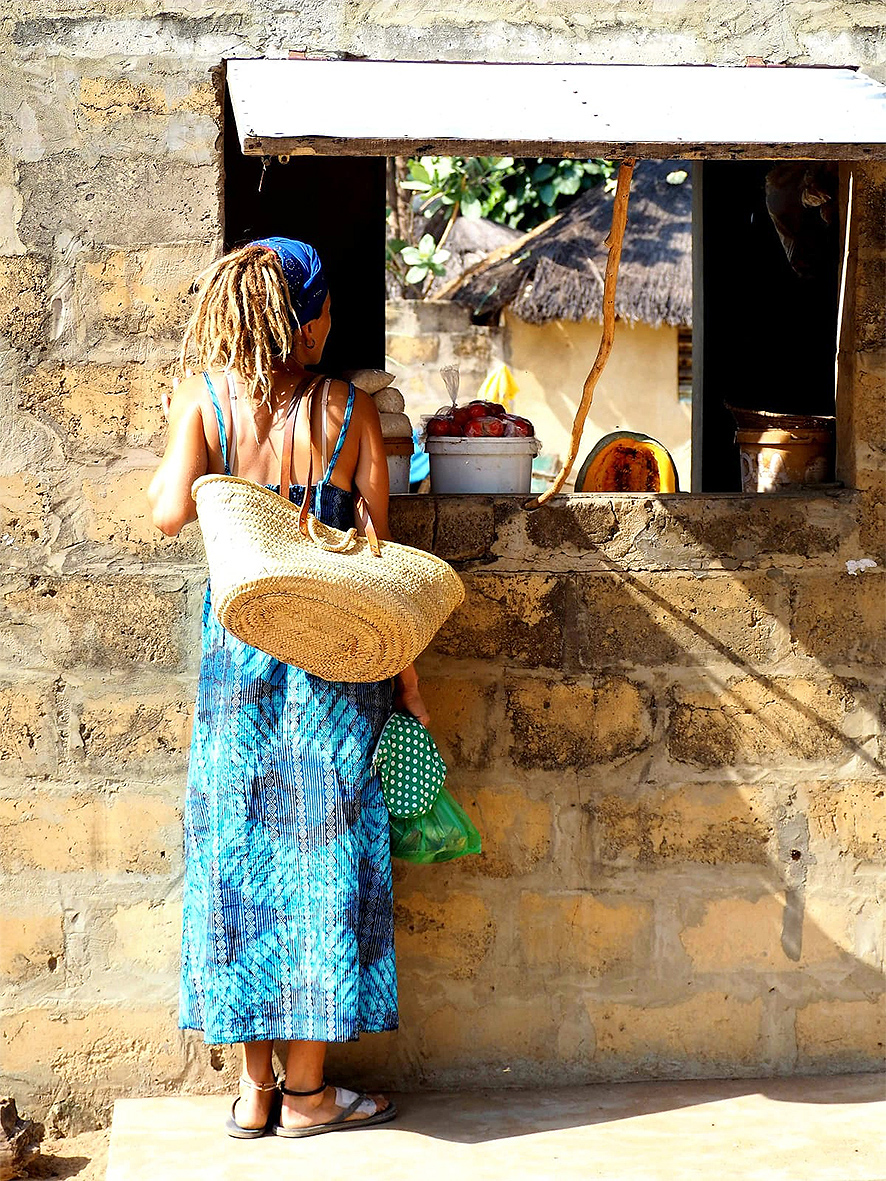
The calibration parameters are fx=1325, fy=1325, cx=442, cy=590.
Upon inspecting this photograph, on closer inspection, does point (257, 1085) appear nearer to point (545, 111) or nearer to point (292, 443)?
point (292, 443)

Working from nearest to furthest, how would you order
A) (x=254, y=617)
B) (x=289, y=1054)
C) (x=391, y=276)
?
(x=254, y=617)
(x=289, y=1054)
(x=391, y=276)

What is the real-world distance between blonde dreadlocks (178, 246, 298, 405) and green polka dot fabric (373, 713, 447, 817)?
2.59ft

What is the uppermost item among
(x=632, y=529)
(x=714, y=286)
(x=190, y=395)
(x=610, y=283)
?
(x=714, y=286)

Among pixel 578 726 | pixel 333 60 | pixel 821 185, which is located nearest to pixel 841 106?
pixel 821 185

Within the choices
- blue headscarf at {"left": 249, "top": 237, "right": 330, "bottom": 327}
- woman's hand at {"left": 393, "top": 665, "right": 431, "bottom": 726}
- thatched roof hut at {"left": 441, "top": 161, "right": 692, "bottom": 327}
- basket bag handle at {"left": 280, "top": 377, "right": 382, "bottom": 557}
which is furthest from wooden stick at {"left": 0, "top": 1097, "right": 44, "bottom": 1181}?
thatched roof hut at {"left": 441, "top": 161, "right": 692, "bottom": 327}

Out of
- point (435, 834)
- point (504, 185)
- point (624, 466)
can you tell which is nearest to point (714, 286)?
point (624, 466)

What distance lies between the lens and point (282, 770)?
290cm

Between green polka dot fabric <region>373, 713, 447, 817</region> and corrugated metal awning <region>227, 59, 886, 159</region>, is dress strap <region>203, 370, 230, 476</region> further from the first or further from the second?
green polka dot fabric <region>373, 713, 447, 817</region>

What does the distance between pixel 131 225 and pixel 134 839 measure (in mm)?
1484

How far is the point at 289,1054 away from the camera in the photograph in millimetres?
3084

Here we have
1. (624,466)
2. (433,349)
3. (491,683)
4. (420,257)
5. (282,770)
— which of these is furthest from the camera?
(433,349)

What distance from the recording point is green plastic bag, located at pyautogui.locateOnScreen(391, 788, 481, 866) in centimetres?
304

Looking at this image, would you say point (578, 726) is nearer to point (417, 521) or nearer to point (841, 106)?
point (417, 521)

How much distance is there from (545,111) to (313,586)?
1.11m
